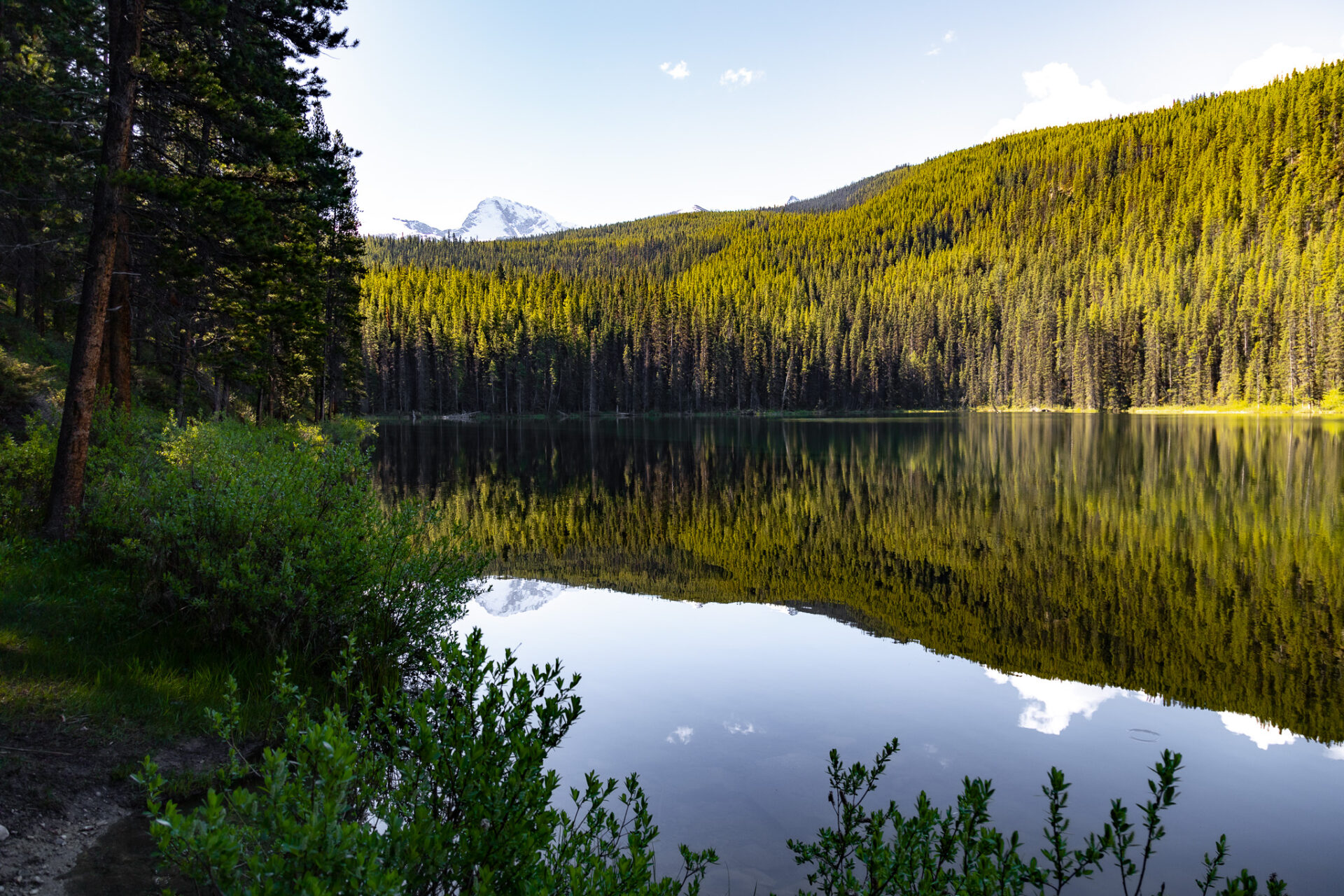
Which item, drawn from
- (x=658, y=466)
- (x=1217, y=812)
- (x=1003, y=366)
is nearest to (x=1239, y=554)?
(x=1217, y=812)

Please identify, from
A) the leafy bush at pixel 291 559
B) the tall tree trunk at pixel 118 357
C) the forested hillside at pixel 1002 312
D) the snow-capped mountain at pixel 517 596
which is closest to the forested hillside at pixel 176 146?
the tall tree trunk at pixel 118 357

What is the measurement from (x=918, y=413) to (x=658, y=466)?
8888cm

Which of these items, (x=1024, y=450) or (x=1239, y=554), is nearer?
(x=1239, y=554)

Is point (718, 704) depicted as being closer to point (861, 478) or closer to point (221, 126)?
point (221, 126)

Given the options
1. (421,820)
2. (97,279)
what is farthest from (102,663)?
(97,279)

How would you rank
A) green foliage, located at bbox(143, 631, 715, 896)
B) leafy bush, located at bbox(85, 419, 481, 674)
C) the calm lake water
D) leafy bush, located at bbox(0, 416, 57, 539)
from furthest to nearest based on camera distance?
leafy bush, located at bbox(0, 416, 57, 539) → leafy bush, located at bbox(85, 419, 481, 674) → the calm lake water → green foliage, located at bbox(143, 631, 715, 896)

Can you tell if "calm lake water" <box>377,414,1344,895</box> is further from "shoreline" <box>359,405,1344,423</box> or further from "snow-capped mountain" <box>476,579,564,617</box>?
"shoreline" <box>359,405,1344,423</box>

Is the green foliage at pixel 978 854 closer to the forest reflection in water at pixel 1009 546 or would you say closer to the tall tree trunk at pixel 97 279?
the forest reflection in water at pixel 1009 546

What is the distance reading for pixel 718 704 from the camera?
8.98 meters

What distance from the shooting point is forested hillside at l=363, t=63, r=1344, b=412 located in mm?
86812

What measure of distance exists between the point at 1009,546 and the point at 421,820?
16.6m

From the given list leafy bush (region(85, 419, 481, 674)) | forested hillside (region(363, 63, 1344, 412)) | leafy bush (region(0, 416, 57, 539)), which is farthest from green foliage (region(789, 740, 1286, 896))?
forested hillside (region(363, 63, 1344, 412))

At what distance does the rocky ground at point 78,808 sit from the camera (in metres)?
4.24

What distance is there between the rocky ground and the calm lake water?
3553mm
